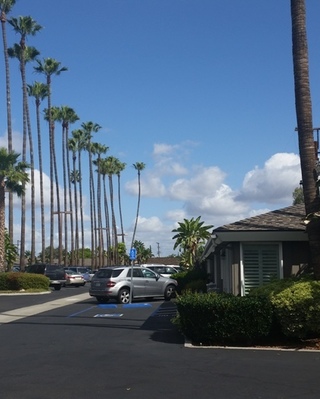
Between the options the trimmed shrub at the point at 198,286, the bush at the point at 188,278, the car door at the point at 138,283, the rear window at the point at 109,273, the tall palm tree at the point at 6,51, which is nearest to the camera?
the rear window at the point at 109,273

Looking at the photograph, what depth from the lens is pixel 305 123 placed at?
13.7 metres

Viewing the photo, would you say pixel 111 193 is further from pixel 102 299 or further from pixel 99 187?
pixel 102 299

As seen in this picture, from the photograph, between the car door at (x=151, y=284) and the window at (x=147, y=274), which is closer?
the car door at (x=151, y=284)

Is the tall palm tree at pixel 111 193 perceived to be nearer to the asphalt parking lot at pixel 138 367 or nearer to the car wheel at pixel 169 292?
the car wheel at pixel 169 292

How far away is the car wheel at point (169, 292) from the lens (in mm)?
26900

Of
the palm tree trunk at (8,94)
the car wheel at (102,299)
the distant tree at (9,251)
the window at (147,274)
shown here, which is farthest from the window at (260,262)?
the distant tree at (9,251)

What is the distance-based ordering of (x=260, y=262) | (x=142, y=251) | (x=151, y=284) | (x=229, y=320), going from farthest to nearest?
(x=142, y=251)
(x=151, y=284)
(x=260, y=262)
(x=229, y=320)

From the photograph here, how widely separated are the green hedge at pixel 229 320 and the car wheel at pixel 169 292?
14183mm

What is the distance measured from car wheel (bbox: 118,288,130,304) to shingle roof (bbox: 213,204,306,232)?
830 cm

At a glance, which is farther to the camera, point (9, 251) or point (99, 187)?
point (99, 187)

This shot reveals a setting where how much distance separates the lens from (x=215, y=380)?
903 cm

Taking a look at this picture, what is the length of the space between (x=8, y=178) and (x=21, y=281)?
8340 mm

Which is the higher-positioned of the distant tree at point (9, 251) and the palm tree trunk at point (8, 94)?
the palm tree trunk at point (8, 94)

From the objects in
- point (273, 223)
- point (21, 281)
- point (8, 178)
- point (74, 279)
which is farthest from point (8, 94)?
point (273, 223)
